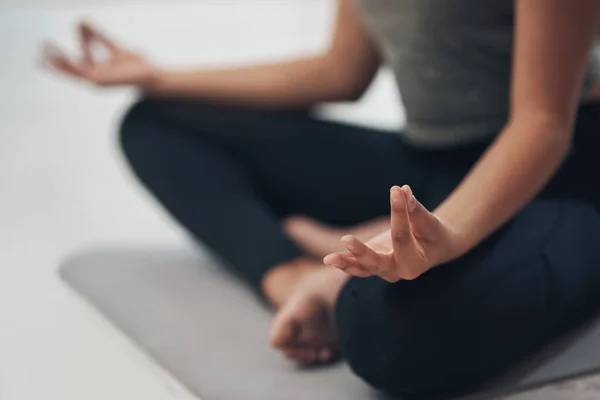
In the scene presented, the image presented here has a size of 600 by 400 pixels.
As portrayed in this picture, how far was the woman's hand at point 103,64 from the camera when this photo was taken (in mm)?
1087

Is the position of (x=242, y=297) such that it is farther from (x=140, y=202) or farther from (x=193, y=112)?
(x=140, y=202)

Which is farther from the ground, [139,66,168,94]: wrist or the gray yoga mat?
[139,66,168,94]: wrist

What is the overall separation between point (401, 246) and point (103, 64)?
2.15 ft

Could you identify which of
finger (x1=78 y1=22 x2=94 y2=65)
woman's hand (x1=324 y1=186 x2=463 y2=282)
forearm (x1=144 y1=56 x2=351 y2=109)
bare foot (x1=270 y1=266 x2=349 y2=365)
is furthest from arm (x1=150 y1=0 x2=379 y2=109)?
woman's hand (x1=324 y1=186 x2=463 y2=282)

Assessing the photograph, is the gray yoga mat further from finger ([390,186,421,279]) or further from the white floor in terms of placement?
finger ([390,186,421,279])

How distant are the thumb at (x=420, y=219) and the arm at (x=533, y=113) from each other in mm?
69

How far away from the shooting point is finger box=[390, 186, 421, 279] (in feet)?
1.88

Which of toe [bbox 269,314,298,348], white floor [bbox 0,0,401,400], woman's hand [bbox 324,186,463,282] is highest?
woman's hand [bbox 324,186,463,282]

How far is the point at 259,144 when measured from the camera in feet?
3.48

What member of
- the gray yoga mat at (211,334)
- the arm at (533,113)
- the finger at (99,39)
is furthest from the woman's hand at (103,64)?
the arm at (533,113)

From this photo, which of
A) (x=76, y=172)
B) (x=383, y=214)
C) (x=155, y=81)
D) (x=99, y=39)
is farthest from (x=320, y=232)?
(x=76, y=172)

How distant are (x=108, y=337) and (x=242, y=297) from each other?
0.17m

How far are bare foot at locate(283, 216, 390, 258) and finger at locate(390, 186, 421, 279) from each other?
1.10ft

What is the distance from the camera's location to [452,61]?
857mm
